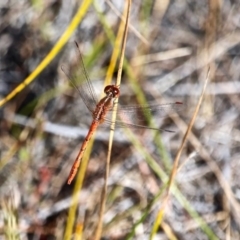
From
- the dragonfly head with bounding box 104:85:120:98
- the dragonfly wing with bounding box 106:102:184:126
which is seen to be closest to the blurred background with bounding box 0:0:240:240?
the dragonfly wing with bounding box 106:102:184:126

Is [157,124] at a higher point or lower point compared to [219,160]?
higher

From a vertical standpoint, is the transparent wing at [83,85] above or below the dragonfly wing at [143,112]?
above

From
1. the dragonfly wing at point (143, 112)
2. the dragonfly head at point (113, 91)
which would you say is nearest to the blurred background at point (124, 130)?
the dragonfly wing at point (143, 112)

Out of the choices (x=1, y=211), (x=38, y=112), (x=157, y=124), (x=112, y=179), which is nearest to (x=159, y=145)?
(x=157, y=124)

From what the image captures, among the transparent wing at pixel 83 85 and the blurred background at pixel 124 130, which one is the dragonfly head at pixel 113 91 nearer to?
the transparent wing at pixel 83 85

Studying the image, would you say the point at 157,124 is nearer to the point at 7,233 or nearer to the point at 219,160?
the point at 219,160

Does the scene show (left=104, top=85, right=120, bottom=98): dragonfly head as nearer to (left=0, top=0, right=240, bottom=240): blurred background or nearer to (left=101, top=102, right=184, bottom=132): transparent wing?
(left=101, top=102, right=184, bottom=132): transparent wing

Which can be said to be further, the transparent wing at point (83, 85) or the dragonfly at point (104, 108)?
the transparent wing at point (83, 85)
